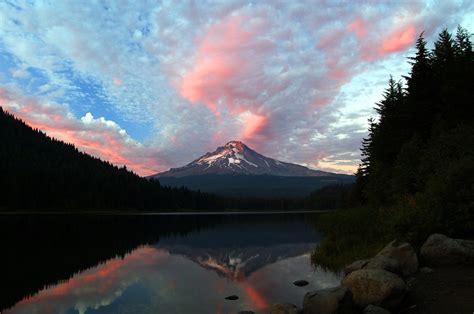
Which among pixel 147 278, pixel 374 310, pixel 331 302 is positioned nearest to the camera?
pixel 374 310

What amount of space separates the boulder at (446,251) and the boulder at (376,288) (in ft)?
18.5

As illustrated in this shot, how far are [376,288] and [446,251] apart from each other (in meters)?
6.70

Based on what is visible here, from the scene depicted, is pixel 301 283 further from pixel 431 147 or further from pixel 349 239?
pixel 431 147

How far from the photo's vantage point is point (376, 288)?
14508 millimetres

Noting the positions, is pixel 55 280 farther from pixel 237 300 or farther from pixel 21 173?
pixel 21 173

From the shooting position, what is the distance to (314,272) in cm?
3083

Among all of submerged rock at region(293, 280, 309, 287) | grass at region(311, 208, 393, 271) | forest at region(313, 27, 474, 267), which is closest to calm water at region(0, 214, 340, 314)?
submerged rock at region(293, 280, 309, 287)

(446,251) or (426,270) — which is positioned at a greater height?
(446,251)

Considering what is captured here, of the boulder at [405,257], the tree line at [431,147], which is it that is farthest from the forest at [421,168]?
the boulder at [405,257]

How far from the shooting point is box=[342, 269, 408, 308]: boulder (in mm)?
14273

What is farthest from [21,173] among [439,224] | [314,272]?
[439,224]

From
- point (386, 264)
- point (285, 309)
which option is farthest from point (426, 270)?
point (285, 309)

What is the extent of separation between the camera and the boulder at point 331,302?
559 inches

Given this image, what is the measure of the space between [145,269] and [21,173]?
158m
